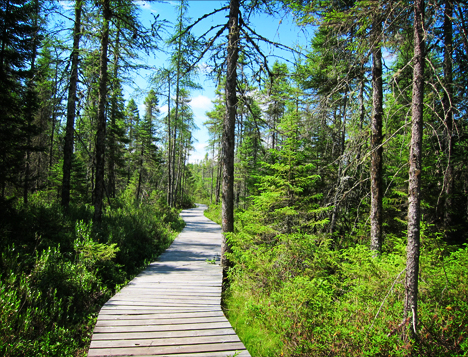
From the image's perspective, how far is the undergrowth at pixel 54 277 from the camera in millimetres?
3807

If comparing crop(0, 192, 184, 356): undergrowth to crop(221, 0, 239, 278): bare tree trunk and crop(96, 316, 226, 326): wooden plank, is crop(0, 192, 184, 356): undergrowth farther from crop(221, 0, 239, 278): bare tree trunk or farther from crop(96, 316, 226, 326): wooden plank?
crop(221, 0, 239, 278): bare tree trunk

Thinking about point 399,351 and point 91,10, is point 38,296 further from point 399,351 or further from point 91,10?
point 91,10

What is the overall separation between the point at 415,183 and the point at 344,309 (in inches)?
95.7

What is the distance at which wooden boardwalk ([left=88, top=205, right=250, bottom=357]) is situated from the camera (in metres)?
3.64

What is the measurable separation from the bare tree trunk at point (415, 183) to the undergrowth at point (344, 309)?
0.30 meters

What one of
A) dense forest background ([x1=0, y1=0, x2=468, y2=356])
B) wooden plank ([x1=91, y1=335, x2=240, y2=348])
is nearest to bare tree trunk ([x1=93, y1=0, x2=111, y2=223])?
dense forest background ([x1=0, y1=0, x2=468, y2=356])

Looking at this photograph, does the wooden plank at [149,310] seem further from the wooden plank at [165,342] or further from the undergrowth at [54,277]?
the wooden plank at [165,342]

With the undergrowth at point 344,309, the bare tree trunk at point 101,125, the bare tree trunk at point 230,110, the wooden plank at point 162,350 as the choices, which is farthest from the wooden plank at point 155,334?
the bare tree trunk at point 101,125

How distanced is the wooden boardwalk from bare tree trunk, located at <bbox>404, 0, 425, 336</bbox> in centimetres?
245

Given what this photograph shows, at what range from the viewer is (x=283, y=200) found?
7480 mm

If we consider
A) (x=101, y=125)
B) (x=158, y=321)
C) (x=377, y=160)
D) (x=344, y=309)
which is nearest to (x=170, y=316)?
(x=158, y=321)

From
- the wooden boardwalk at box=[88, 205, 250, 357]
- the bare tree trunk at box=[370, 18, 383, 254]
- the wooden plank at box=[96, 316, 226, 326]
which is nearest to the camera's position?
the wooden boardwalk at box=[88, 205, 250, 357]

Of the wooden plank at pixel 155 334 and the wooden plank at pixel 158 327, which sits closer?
the wooden plank at pixel 155 334

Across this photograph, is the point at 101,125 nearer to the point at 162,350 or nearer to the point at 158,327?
the point at 158,327
